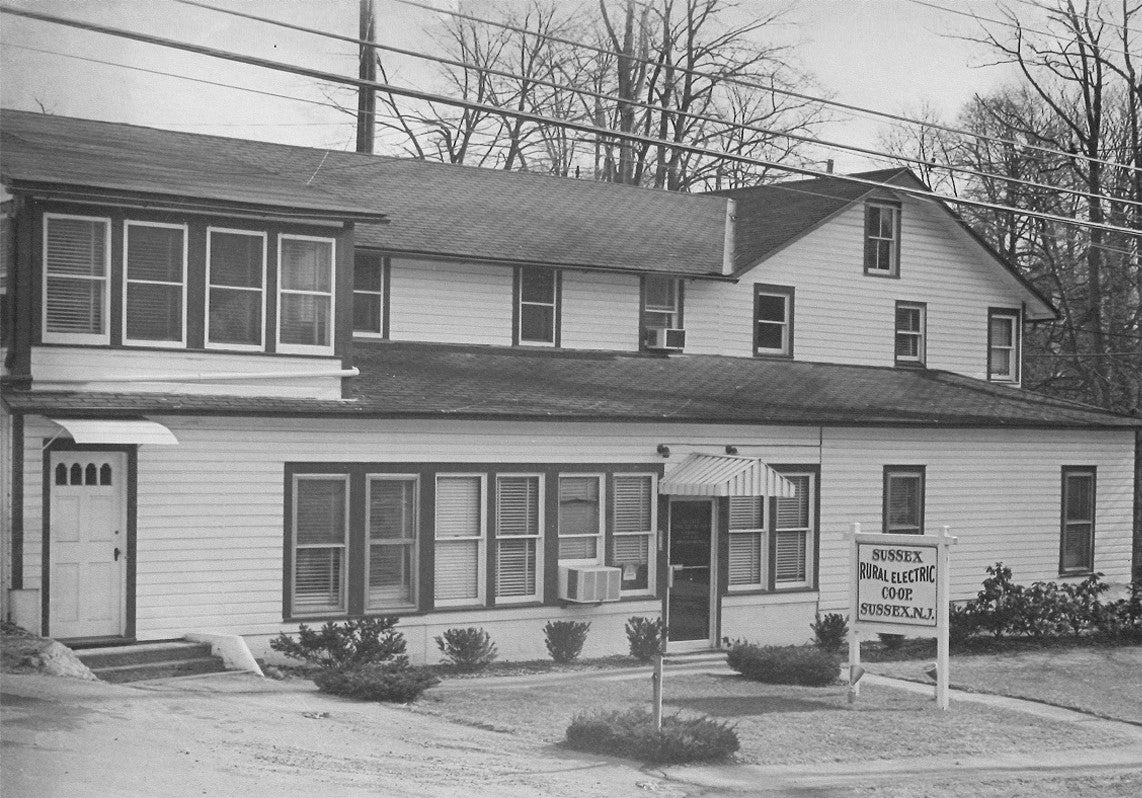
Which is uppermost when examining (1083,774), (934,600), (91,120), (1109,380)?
(91,120)

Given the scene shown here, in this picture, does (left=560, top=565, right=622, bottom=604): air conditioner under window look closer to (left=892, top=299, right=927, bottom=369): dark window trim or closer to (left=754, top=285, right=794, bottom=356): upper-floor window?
(left=754, top=285, right=794, bottom=356): upper-floor window

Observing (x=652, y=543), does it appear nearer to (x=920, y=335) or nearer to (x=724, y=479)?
(x=724, y=479)

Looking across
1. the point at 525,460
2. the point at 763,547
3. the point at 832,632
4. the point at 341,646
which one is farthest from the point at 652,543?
the point at 341,646

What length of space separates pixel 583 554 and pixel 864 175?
10807mm

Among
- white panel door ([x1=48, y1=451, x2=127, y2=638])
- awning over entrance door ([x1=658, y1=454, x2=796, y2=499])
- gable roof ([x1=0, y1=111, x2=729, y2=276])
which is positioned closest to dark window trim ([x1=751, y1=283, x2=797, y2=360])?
gable roof ([x1=0, y1=111, x2=729, y2=276])

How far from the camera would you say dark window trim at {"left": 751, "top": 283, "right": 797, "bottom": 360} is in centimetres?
2622

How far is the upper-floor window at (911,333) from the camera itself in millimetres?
28000

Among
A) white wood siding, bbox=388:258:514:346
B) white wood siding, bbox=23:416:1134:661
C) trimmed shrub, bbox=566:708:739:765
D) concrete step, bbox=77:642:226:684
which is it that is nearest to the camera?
trimmed shrub, bbox=566:708:739:765

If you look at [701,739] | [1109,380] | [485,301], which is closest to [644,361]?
[485,301]

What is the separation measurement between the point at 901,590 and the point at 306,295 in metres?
8.42

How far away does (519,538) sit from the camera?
800 inches

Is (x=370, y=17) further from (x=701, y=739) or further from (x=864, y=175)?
(x=701, y=739)

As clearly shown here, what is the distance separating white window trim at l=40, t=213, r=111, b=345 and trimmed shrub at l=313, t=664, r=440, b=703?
4.97 m

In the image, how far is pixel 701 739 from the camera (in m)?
13.3
